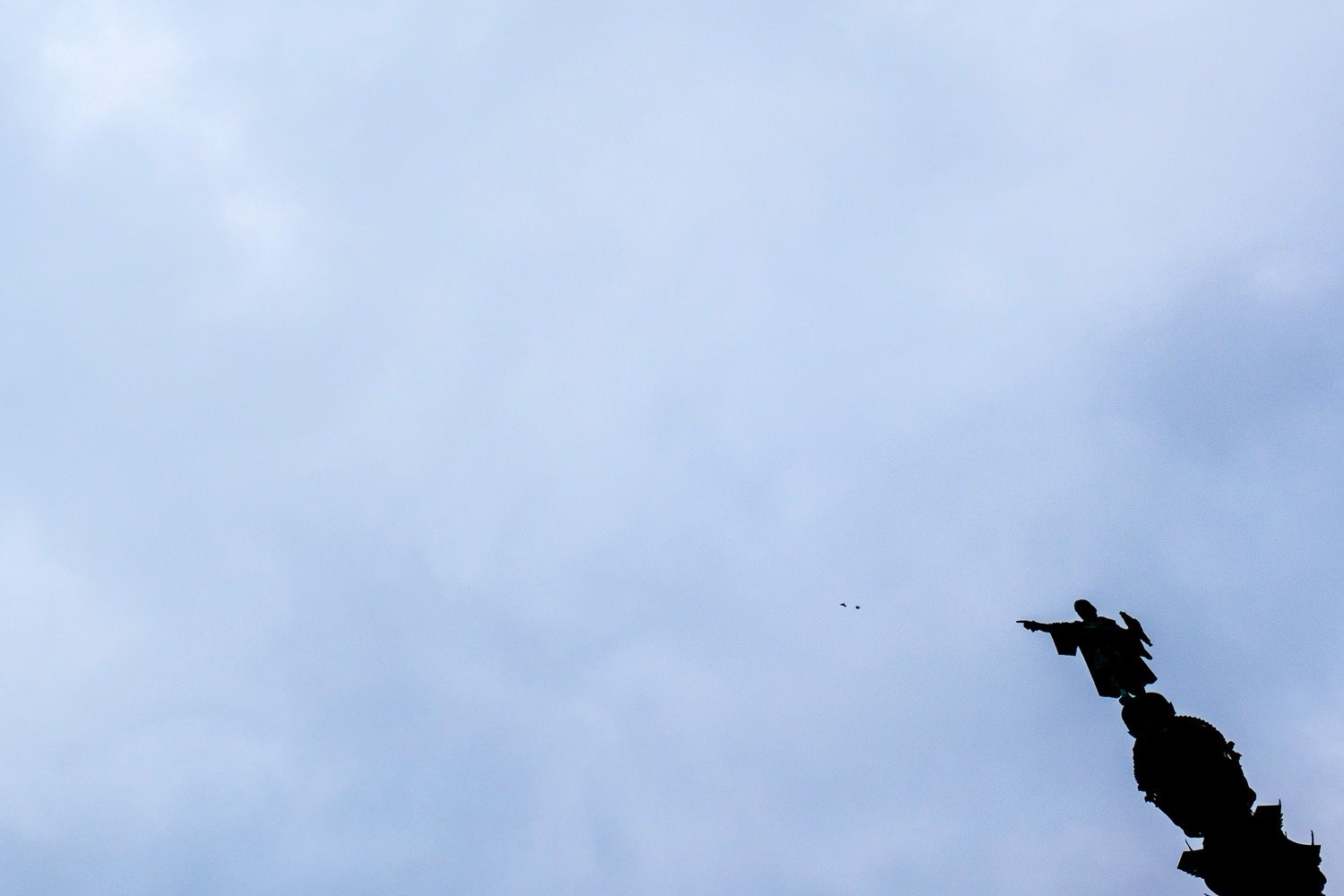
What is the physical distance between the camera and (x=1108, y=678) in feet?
53.7

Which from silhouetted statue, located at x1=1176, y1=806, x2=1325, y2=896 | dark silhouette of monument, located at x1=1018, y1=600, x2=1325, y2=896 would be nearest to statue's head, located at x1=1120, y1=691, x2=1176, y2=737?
dark silhouette of monument, located at x1=1018, y1=600, x2=1325, y2=896

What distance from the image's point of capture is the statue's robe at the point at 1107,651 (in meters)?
16.2

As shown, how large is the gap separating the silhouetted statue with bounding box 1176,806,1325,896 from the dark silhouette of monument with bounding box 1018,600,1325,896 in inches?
0.5

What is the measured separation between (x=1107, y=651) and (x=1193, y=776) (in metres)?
2.49

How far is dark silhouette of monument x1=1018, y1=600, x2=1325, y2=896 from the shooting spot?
13.7 metres

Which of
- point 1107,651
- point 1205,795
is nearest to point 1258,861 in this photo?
point 1205,795

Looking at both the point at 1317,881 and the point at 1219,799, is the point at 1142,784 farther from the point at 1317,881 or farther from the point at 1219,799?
the point at 1317,881

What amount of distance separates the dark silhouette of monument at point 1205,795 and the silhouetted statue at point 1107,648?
18 millimetres

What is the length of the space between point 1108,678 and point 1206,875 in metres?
3.29

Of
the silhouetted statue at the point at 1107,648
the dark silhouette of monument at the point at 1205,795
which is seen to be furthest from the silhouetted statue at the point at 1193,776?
the silhouetted statue at the point at 1107,648

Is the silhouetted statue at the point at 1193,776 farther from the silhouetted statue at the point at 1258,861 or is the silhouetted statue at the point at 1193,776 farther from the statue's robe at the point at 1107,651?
the statue's robe at the point at 1107,651

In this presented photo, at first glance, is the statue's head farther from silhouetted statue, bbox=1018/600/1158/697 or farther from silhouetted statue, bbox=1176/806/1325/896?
silhouetted statue, bbox=1176/806/1325/896

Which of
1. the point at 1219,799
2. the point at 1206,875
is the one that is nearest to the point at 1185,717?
the point at 1219,799

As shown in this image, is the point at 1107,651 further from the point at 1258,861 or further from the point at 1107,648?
the point at 1258,861
